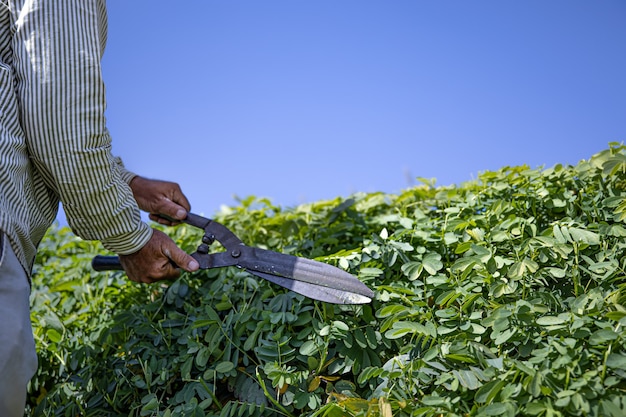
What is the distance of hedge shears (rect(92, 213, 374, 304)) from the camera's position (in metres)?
2.16

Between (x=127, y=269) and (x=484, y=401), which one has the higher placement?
(x=484, y=401)

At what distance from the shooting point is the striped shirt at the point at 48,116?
190cm

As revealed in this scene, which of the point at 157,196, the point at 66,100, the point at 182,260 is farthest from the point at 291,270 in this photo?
the point at 66,100

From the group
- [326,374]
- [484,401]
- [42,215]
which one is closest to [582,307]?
[484,401]

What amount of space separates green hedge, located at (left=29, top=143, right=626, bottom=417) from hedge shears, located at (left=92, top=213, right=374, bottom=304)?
9 cm

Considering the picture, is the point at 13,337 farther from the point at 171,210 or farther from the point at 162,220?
the point at 162,220

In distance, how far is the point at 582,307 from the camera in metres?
1.93

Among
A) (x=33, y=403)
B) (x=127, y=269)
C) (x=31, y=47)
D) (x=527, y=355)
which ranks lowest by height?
(x=33, y=403)

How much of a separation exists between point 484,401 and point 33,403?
6.65 ft

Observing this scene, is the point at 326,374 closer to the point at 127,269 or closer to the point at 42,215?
the point at 127,269

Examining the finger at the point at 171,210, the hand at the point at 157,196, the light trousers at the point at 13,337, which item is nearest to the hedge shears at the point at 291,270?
the finger at the point at 171,210

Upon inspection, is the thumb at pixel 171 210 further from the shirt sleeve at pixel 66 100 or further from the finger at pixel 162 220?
the shirt sleeve at pixel 66 100

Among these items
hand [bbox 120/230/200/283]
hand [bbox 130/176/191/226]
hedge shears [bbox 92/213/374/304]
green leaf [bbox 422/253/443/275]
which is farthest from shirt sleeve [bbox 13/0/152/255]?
green leaf [bbox 422/253/443/275]

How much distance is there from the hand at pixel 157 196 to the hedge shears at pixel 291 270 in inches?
11.1
